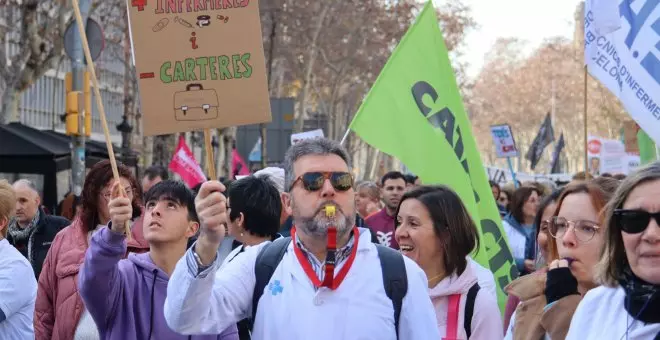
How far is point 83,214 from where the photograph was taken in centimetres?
622

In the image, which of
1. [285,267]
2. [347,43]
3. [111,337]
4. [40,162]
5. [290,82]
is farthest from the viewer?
[290,82]

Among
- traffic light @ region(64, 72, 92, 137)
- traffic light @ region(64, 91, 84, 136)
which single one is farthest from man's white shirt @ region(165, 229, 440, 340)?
traffic light @ region(64, 91, 84, 136)

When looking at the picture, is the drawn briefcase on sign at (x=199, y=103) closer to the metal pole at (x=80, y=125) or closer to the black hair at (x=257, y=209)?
the black hair at (x=257, y=209)

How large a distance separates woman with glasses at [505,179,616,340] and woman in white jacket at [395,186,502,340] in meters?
0.53

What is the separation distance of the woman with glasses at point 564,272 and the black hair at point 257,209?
70.5 inches

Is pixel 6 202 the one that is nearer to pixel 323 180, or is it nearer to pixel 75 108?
pixel 323 180

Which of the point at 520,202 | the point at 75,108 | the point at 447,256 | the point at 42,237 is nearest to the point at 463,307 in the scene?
the point at 447,256

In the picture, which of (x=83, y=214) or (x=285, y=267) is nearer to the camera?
(x=285, y=267)

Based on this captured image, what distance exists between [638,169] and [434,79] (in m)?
4.69

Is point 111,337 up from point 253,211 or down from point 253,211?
down

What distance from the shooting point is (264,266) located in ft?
13.7

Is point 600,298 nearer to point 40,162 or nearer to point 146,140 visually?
point 40,162

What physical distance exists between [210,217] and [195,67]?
2.24 feet

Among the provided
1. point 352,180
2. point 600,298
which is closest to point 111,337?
point 352,180
